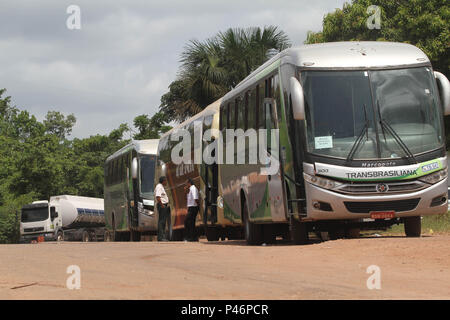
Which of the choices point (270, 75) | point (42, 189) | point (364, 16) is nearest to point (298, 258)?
point (270, 75)

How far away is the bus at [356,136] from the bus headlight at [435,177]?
0.06ft

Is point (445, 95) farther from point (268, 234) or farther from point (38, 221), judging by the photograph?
point (38, 221)

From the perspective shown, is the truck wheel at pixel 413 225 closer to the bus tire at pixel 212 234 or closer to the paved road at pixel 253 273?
the paved road at pixel 253 273

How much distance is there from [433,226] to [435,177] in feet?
30.0

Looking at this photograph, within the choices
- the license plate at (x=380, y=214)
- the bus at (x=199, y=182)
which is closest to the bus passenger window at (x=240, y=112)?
the bus at (x=199, y=182)

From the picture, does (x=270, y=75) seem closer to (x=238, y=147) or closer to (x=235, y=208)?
(x=238, y=147)

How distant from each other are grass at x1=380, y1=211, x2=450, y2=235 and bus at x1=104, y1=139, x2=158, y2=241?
9.27 meters

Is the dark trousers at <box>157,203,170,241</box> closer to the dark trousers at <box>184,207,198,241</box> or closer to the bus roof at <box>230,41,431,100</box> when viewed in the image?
the dark trousers at <box>184,207,198,241</box>

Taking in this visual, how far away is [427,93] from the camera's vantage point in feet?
55.6

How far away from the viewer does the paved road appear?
9211mm

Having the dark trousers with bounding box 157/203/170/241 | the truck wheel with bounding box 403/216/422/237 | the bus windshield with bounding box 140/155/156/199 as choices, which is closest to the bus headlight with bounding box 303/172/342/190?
the truck wheel with bounding box 403/216/422/237

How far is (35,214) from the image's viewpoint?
57.7 meters

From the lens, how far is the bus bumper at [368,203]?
643 inches
